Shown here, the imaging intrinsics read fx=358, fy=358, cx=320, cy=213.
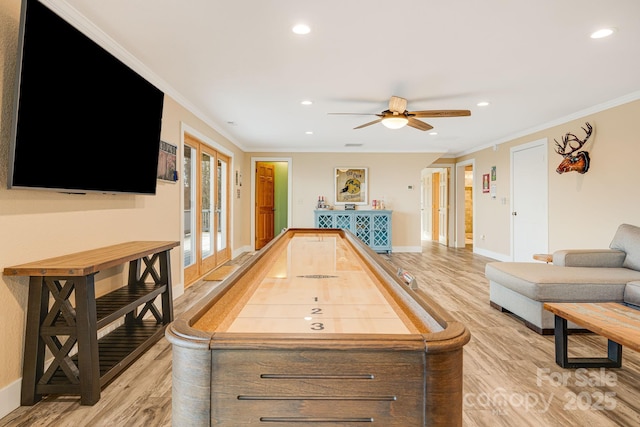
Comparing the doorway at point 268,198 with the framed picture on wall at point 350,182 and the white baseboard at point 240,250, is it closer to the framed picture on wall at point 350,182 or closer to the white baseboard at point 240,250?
the white baseboard at point 240,250

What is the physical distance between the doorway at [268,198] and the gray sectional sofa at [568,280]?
16.4 feet

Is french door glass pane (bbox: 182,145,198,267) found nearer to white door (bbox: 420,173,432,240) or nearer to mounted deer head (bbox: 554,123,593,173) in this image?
mounted deer head (bbox: 554,123,593,173)

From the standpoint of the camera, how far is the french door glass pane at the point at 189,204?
4480mm

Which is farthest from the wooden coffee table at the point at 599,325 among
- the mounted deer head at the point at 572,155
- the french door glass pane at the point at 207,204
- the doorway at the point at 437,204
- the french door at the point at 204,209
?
the doorway at the point at 437,204

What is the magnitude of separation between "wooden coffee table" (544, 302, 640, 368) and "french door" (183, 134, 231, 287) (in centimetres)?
382

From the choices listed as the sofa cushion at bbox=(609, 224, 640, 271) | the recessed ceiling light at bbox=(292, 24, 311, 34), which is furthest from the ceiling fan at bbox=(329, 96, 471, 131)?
the sofa cushion at bbox=(609, 224, 640, 271)

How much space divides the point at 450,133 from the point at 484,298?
10.3 ft

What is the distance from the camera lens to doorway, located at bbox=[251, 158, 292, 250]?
7.70 m

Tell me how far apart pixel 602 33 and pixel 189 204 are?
4379mm

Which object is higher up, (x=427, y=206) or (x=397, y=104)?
(x=397, y=104)

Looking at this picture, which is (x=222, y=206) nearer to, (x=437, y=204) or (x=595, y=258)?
(x=595, y=258)

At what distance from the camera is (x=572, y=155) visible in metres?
4.77

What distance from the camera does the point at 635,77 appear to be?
342cm

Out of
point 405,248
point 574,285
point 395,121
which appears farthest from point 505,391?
point 405,248
